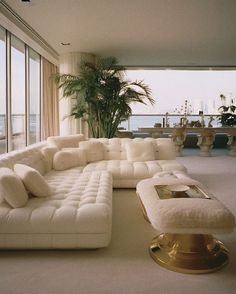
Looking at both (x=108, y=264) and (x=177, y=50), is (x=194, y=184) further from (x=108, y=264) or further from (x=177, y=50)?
(x=177, y=50)

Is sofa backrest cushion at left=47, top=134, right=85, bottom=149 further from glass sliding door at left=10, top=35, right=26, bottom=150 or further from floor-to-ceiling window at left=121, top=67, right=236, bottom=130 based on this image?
floor-to-ceiling window at left=121, top=67, right=236, bottom=130

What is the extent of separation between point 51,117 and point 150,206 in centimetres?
640

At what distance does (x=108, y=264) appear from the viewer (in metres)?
2.21

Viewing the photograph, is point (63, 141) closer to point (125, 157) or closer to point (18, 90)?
point (125, 157)

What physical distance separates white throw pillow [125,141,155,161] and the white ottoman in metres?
2.14

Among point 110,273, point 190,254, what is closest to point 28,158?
point 110,273

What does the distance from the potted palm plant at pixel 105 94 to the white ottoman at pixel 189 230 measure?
13.0ft

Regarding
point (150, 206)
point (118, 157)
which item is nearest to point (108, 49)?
Answer: point (118, 157)

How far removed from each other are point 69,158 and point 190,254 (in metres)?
2.55

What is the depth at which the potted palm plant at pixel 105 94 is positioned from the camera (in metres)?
6.14

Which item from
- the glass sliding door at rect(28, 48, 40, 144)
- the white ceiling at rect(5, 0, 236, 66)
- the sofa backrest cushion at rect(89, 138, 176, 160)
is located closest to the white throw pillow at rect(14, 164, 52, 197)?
the sofa backrest cushion at rect(89, 138, 176, 160)

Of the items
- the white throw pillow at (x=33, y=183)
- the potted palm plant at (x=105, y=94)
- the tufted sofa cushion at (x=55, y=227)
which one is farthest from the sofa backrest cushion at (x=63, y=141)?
the tufted sofa cushion at (x=55, y=227)

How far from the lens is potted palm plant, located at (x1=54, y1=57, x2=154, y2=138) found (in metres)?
Result: 6.14

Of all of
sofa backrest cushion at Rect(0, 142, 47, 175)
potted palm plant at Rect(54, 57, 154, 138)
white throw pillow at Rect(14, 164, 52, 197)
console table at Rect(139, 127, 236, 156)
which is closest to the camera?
white throw pillow at Rect(14, 164, 52, 197)
